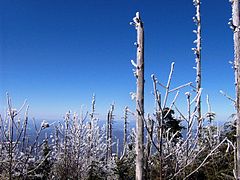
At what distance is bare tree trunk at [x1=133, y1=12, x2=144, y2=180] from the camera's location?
3572 millimetres

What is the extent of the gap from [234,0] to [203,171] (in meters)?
4.98

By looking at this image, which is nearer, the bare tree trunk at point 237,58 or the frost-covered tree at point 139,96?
the frost-covered tree at point 139,96

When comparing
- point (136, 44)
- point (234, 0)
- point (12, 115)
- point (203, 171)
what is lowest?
point (203, 171)

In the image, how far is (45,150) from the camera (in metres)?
11.5

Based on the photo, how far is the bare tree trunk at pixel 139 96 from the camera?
357 cm

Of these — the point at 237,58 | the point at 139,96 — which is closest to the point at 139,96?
the point at 139,96

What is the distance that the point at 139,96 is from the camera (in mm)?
3613

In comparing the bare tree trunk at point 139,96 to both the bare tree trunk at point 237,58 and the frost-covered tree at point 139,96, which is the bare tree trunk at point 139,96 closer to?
the frost-covered tree at point 139,96

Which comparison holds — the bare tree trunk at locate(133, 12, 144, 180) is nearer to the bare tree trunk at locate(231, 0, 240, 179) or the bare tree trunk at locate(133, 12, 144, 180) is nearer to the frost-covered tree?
the frost-covered tree

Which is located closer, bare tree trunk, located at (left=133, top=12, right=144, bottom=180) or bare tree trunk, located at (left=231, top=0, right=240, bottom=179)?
bare tree trunk, located at (left=133, top=12, right=144, bottom=180)

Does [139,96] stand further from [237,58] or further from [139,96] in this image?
[237,58]

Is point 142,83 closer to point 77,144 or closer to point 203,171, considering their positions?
point 203,171

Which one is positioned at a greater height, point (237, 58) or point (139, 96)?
point (237, 58)

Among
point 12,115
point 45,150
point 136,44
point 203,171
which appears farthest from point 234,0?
point 45,150
